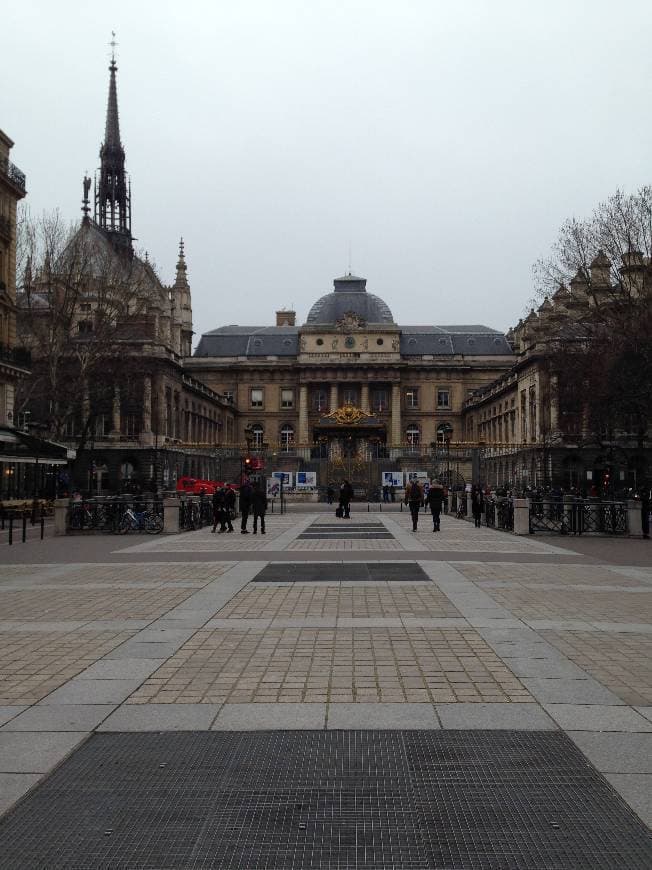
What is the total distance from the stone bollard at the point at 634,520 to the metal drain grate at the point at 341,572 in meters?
12.4

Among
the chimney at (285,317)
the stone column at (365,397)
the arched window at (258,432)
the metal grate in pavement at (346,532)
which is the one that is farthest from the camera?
the chimney at (285,317)

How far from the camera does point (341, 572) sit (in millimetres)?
16438

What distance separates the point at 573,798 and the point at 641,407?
109 feet

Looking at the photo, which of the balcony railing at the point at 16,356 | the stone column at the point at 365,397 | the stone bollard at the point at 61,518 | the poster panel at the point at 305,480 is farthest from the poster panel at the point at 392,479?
the stone column at the point at 365,397

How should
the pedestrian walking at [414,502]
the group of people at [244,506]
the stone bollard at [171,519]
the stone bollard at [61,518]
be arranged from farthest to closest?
the stone bollard at [171,519], the pedestrian walking at [414,502], the stone bollard at [61,518], the group of people at [244,506]

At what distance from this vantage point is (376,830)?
4523mm

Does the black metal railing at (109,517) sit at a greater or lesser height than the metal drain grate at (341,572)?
greater

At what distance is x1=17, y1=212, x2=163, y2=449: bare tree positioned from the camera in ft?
144

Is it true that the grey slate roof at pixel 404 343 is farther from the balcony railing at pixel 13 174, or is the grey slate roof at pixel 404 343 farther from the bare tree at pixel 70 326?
the balcony railing at pixel 13 174

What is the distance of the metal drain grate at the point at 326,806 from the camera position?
4242 mm

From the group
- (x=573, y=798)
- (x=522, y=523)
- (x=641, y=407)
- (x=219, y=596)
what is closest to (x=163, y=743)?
(x=573, y=798)

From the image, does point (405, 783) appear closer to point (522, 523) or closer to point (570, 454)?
point (522, 523)

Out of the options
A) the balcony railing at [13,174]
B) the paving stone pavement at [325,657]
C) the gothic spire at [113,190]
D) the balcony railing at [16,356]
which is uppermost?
the gothic spire at [113,190]

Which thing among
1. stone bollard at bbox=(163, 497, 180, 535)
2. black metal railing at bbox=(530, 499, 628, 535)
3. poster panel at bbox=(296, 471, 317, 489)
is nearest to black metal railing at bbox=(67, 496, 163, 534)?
stone bollard at bbox=(163, 497, 180, 535)
